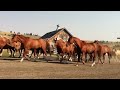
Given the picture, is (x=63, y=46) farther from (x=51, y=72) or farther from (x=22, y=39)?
(x=51, y=72)

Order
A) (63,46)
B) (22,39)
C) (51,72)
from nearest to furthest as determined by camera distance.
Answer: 1. (51,72)
2. (22,39)
3. (63,46)

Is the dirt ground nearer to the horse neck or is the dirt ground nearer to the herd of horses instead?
the herd of horses

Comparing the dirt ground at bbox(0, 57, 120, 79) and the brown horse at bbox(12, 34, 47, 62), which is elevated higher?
the brown horse at bbox(12, 34, 47, 62)

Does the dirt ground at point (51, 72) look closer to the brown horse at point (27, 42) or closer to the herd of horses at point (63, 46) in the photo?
the herd of horses at point (63, 46)

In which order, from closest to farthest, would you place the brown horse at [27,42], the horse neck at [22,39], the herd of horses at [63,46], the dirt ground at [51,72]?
the dirt ground at [51,72] < the herd of horses at [63,46] < the brown horse at [27,42] < the horse neck at [22,39]

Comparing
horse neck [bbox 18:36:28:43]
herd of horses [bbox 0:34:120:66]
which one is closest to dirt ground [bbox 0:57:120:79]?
herd of horses [bbox 0:34:120:66]

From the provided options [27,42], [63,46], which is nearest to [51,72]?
[27,42]

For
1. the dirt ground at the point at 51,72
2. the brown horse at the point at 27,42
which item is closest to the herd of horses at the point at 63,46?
the brown horse at the point at 27,42

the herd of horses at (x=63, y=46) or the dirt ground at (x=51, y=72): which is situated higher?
the herd of horses at (x=63, y=46)

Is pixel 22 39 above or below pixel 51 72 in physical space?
above

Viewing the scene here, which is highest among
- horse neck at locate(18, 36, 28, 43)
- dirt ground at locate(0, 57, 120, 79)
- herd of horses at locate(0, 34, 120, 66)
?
horse neck at locate(18, 36, 28, 43)
